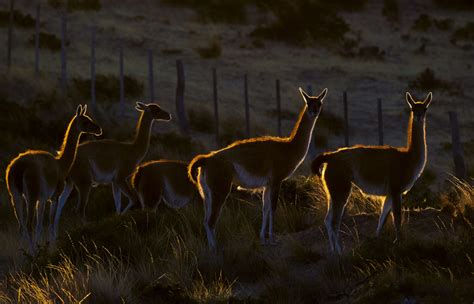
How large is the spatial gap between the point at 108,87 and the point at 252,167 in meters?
14.5

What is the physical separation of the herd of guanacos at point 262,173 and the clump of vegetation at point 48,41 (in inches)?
692

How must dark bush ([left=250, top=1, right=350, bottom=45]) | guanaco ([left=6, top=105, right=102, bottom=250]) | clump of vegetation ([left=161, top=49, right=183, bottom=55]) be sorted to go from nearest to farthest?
guanaco ([left=6, top=105, right=102, bottom=250]), clump of vegetation ([left=161, top=49, right=183, bottom=55]), dark bush ([left=250, top=1, right=350, bottom=45])

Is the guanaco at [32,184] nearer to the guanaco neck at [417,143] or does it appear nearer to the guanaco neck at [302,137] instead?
the guanaco neck at [302,137]

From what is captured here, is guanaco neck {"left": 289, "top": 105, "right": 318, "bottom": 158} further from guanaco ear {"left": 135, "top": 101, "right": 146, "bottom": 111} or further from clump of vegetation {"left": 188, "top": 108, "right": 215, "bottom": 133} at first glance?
clump of vegetation {"left": 188, "top": 108, "right": 215, "bottom": 133}

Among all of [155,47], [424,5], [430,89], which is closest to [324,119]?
[430,89]

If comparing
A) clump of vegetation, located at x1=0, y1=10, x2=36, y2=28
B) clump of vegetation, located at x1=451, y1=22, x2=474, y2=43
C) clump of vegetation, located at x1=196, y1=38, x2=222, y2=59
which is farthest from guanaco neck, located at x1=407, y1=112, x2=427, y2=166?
clump of vegetation, located at x1=451, y1=22, x2=474, y2=43

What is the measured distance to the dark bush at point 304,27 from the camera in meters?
39.2

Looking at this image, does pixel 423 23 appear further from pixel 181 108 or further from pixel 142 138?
pixel 142 138

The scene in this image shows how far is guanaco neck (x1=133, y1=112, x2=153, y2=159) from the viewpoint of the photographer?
46.7 ft

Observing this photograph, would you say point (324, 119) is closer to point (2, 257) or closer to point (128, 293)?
point (2, 257)

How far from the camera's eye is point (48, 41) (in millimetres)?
30594

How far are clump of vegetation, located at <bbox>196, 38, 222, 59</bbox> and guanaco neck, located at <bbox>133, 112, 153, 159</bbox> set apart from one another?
19.6 metres

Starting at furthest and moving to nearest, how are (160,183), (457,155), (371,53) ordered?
(371,53) < (457,155) < (160,183)

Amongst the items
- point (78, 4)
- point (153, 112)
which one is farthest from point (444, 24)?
point (153, 112)
